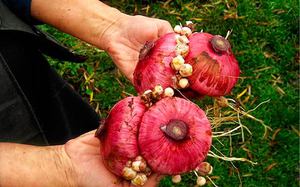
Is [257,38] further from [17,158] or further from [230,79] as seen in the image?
[17,158]

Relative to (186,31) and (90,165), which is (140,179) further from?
(186,31)

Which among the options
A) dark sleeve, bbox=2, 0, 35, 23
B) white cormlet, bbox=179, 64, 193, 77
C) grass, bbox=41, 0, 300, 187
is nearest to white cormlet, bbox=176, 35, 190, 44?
white cormlet, bbox=179, 64, 193, 77

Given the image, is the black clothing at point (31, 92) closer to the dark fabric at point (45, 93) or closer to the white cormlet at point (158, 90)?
the dark fabric at point (45, 93)

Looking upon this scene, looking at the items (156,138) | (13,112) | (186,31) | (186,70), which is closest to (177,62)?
(186,70)

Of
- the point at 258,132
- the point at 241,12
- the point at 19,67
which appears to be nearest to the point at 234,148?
the point at 258,132

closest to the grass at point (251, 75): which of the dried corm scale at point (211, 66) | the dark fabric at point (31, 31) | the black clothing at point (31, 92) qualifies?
the black clothing at point (31, 92)

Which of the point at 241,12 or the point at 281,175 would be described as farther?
the point at 241,12
